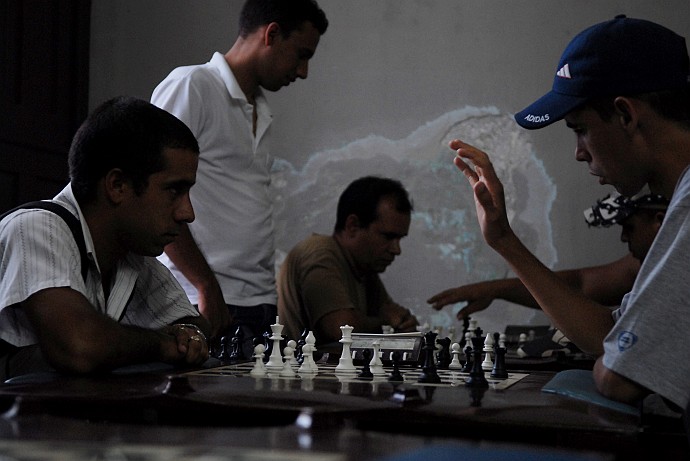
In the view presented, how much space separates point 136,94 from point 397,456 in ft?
15.8

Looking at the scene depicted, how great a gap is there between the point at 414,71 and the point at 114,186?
3.31 m

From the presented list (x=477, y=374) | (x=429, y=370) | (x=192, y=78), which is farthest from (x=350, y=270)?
(x=477, y=374)

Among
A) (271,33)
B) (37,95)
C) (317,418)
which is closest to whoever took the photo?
(317,418)

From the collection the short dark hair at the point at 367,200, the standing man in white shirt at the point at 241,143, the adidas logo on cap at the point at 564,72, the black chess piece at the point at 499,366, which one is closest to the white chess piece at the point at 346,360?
the black chess piece at the point at 499,366

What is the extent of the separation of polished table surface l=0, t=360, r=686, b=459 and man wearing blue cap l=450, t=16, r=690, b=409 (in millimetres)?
115

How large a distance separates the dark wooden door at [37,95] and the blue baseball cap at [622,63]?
3170 millimetres

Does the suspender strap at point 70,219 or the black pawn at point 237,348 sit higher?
the suspender strap at point 70,219

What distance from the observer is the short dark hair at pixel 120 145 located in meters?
2.13

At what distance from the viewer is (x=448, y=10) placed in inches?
203

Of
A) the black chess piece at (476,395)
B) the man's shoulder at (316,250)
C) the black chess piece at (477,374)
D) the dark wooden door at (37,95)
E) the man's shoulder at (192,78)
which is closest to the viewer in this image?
the black chess piece at (476,395)

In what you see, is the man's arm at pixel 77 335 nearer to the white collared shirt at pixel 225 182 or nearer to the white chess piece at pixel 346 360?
the white chess piece at pixel 346 360

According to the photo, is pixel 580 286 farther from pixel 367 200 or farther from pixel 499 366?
pixel 499 366

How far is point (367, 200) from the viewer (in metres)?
4.38

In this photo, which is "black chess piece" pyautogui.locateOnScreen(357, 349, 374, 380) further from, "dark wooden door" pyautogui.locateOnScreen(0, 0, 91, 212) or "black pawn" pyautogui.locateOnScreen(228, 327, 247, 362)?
"dark wooden door" pyautogui.locateOnScreen(0, 0, 91, 212)
